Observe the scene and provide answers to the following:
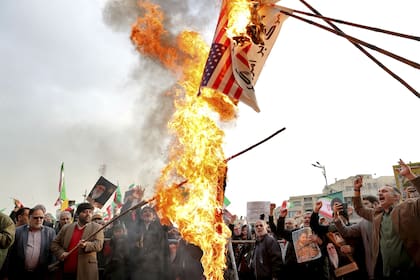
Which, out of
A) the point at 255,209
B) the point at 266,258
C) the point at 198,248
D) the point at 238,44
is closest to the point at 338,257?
the point at 266,258

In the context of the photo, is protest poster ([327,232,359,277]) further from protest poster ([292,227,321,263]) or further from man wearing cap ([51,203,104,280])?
man wearing cap ([51,203,104,280])

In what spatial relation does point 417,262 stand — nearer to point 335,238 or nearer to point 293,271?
point 335,238

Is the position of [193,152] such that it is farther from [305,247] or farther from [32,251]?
[32,251]

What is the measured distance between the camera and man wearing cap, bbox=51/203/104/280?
6551mm

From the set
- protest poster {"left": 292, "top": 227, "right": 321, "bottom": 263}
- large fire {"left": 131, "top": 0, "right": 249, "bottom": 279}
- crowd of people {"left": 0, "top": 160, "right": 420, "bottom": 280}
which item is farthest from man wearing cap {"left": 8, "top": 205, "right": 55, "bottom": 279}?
protest poster {"left": 292, "top": 227, "right": 321, "bottom": 263}

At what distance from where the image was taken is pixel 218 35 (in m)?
5.01

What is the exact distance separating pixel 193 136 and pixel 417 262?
13.1ft

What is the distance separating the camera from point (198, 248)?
723cm

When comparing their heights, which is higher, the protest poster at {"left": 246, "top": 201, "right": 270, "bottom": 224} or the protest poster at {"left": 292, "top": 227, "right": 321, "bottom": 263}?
the protest poster at {"left": 246, "top": 201, "right": 270, "bottom": 224}

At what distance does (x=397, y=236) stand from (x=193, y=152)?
3581 millimetres

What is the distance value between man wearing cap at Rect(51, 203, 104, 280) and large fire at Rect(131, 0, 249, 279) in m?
1.66

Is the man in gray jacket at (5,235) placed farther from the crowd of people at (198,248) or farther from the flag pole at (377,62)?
the flag pole at (377,62)

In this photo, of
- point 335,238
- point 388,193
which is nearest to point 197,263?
point 335,238

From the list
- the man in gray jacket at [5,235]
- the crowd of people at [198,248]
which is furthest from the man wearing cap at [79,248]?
the man in gray jacket at [5,235]
